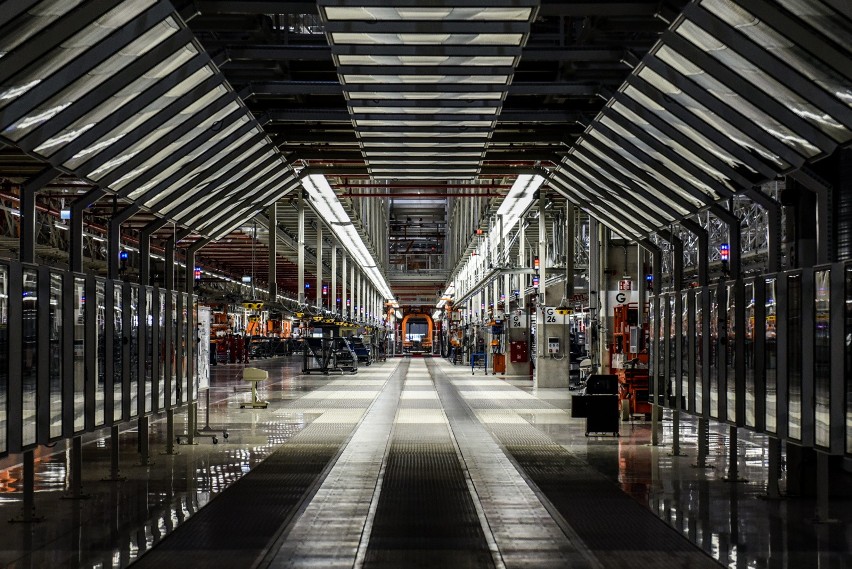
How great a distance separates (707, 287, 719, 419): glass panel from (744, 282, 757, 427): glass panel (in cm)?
59

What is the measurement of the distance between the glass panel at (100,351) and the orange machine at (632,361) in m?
10.7

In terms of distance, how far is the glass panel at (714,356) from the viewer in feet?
35.2

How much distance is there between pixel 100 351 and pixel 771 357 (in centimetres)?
633

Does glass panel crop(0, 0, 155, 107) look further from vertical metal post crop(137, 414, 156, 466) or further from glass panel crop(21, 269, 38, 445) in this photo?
vertical metal post crop(137, 414, 156, 466)

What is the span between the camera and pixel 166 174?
10781 mm

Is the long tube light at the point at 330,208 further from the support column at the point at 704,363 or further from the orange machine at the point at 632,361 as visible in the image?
the orange machine at the point at 632,361

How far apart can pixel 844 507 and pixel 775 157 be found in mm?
3245

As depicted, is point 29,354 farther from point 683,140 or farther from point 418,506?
point 683,140

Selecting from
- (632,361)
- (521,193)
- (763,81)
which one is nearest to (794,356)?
(763,81)

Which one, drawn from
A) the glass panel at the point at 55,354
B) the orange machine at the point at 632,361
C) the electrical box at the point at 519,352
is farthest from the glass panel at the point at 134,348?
the electrical box at the point at 519,352

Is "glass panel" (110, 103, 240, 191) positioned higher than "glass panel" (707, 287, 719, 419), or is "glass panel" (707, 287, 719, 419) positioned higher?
"glass panel" (110, 103, 240, 191)

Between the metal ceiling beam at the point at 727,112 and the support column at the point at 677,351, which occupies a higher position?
the metal ceiling beam at the point at 727,112

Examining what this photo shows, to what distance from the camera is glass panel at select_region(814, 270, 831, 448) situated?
318 inches

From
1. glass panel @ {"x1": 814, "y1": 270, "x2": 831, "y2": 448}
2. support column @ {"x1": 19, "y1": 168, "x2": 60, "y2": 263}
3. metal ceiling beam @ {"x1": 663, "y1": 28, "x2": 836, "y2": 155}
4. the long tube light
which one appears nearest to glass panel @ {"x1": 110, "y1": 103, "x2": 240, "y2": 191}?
support column @ {"x1": 19, "y1": 168, "x2": 60, "y2": 263}
